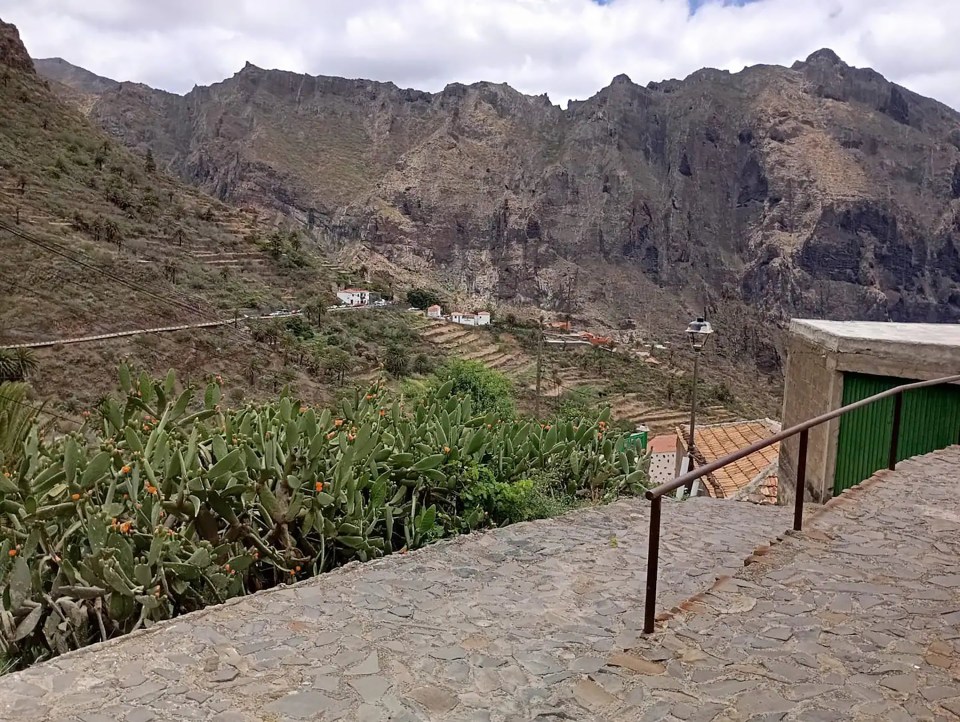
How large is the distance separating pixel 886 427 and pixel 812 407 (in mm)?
944

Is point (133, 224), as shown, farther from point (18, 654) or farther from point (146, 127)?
point (146, 127)

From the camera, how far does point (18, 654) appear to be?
12.4 feet

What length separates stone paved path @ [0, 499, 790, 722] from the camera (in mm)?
2861

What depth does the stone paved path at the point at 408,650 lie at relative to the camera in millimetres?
2861

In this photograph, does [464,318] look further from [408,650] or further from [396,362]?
[408,650]

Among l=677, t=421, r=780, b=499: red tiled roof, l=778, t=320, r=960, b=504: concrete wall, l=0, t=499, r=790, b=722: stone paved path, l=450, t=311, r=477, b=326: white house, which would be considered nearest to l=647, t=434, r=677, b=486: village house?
l=677, t=421, r=780, b=499: red tiled roof

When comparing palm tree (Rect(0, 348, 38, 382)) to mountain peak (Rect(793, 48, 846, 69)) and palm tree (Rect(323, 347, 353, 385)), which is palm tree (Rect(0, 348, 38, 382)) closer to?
palm tree (Rect(323, 347, 353, 385))

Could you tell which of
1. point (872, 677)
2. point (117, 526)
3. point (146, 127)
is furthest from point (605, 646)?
point (146, 127)

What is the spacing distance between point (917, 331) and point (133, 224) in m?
30.7

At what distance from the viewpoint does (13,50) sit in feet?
127

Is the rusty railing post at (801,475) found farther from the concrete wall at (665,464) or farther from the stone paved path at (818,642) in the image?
the concrete wall at (665,464)

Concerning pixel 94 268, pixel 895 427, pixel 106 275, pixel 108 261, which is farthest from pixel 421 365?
pixel 895 427

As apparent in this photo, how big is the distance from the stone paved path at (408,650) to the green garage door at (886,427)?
8.79 feet

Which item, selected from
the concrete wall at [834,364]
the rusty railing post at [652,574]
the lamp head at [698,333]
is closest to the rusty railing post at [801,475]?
the rusty railing post at [652,574]
